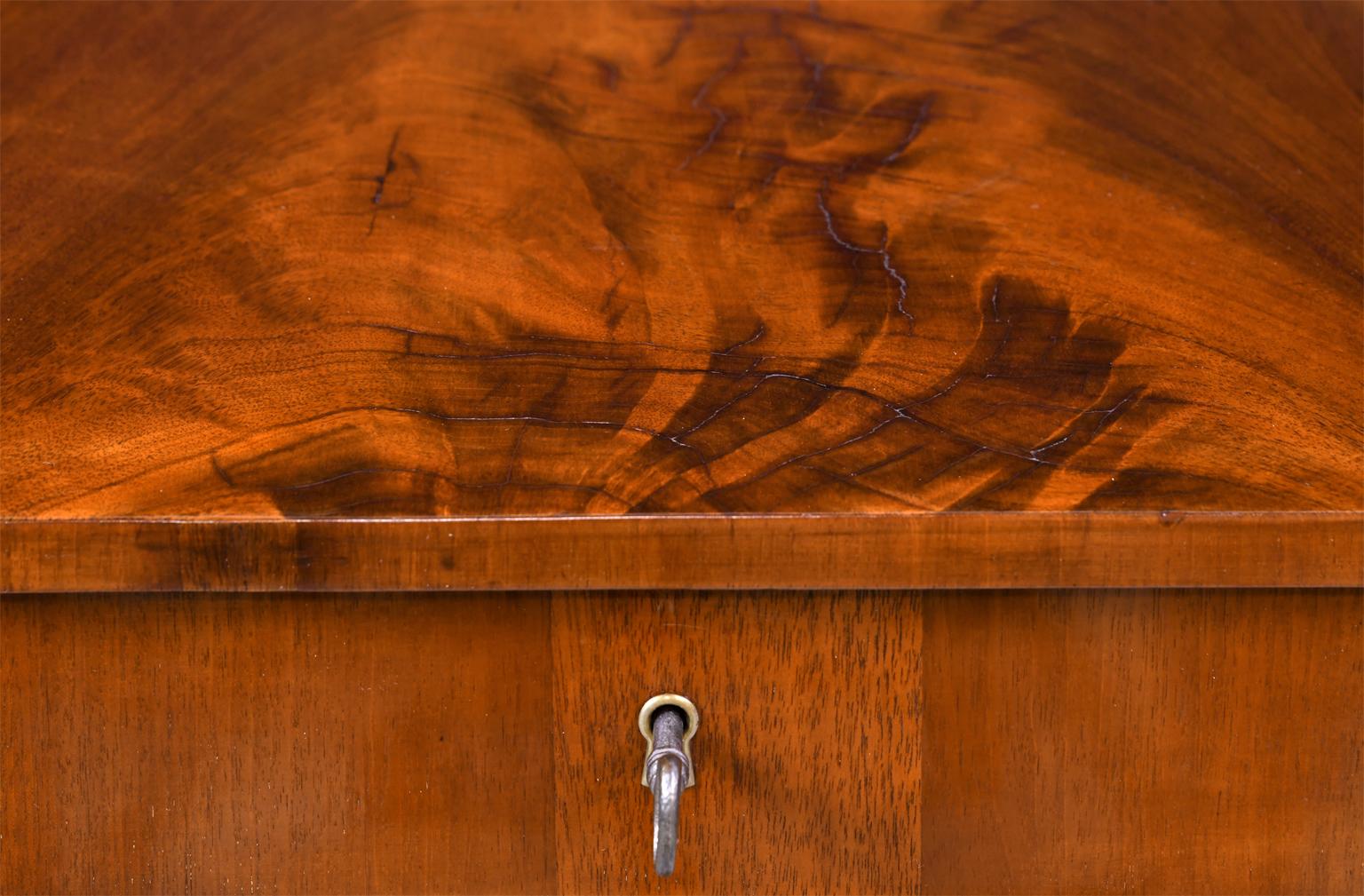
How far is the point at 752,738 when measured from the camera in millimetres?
273

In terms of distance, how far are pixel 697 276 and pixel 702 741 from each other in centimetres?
15

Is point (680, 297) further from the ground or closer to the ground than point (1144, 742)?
further from the ground

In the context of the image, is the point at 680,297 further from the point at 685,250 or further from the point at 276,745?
the point at 276,745

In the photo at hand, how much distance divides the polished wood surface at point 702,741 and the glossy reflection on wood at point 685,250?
0.04 m

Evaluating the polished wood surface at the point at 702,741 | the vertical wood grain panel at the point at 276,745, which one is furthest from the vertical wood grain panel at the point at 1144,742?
the vertical wood grain panel at the point at 276,745

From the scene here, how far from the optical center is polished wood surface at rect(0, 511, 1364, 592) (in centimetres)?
25

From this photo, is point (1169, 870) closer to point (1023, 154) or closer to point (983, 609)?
point (983, 609)

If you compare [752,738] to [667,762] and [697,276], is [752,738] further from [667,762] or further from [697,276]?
[697,276]

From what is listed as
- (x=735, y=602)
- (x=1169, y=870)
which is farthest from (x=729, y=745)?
(x=1169, y=870)

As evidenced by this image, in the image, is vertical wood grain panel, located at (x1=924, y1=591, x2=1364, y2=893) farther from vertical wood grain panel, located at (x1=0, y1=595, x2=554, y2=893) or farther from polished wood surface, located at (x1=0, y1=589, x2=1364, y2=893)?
vertical wood grain panel, located at (x1=0, y1=595, x2=554, y2=893)

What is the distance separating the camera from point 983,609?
0.27 m

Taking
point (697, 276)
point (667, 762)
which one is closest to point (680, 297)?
point (697, 276)

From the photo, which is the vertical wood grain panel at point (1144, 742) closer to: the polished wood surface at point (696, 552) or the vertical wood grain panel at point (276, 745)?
the polished wood surface at point (696, 552)

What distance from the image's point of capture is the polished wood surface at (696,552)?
0.83ft
